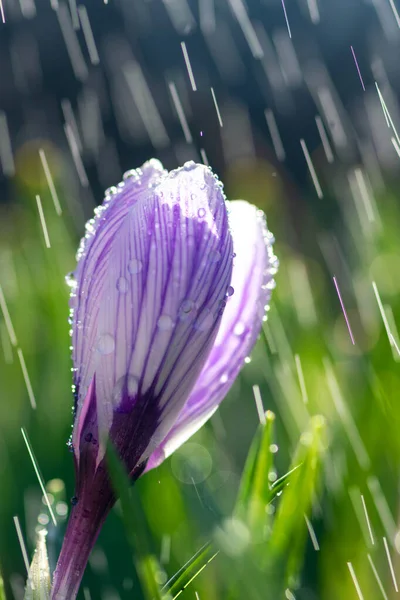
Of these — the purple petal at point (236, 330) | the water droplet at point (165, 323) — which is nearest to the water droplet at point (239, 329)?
the purple petal at point (236, 330)

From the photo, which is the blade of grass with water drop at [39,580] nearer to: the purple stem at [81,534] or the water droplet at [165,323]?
the purple stem at [81,534]

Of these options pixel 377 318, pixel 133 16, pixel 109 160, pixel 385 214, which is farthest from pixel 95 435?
pixel 133 16

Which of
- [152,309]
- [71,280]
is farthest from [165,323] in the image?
[71,280]

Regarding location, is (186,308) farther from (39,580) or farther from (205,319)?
(39,580)

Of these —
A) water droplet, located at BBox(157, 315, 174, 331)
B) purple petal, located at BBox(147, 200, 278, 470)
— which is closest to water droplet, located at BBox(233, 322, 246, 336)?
purple petal, located at BBox(147, 200, 278, 470)

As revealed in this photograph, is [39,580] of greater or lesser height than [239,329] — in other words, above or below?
below

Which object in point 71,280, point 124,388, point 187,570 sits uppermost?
point 71,280

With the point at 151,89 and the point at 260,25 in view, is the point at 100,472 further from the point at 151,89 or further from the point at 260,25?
the point at 260,25
